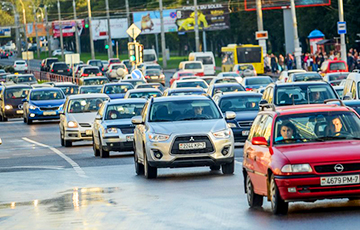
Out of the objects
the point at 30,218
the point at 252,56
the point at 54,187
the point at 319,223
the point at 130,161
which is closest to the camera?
the point at 319,223

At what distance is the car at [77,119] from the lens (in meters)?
31.5

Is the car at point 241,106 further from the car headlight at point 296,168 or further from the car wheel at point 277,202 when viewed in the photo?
the car headlight at point 296,168

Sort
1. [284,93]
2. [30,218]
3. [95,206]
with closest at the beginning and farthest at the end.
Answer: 1. [30,218]
2. [95,206]
3. [284,93]

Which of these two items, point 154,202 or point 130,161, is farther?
point 130,161

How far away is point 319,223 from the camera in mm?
11828

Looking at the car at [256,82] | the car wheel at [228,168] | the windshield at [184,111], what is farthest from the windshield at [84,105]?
the car at [256,82]

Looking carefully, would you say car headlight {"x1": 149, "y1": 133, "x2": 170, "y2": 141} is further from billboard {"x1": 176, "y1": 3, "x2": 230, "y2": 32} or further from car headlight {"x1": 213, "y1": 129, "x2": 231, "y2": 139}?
billboard {"x1": 176, "y1": 3, "x2": 230, "y2": 32}

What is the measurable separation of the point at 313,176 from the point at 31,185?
320 inches

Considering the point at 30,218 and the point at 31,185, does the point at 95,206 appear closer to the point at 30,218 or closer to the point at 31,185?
the point at 30,218

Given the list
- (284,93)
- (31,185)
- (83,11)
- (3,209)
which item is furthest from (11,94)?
(83,11)

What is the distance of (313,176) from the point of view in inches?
485

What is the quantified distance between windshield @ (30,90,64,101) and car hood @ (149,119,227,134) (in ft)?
90.6

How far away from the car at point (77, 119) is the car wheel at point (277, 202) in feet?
62.1

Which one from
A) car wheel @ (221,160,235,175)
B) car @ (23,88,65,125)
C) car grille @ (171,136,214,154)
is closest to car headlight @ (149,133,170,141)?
car grille @ (171,136,214,154)
